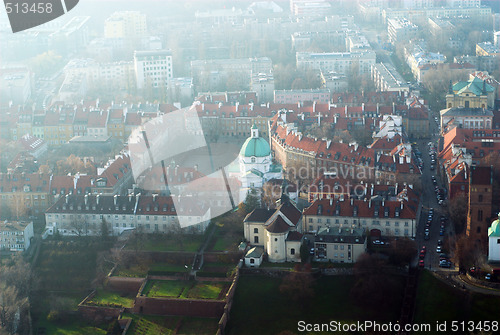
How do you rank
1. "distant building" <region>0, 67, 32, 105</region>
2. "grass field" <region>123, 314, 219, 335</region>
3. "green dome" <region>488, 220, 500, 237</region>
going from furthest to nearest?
"distant building" <region>0, 67, 32, 105</region> → "green dome" <region>488, 220, 500, 237</region> → "grass field" <region>123, 314, 219, 335</region>

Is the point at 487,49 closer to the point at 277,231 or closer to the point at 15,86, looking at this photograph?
the point at 15,86

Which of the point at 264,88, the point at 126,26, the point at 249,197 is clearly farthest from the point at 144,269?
the point at 126,26

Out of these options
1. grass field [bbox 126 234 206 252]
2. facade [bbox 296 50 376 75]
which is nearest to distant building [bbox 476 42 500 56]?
facade [bbox 296 50 376 75]

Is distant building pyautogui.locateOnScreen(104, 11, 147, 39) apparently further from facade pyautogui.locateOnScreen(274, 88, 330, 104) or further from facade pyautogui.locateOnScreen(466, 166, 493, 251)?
facade pyautogui.locateOnScreen(466, 166, 493, 251)

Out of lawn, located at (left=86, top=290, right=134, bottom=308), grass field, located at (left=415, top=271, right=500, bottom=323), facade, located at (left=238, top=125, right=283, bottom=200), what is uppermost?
facade, located at (left=238, top=125, right=283, bottom=200)

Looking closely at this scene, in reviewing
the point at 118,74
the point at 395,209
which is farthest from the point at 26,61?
the point at 395,209

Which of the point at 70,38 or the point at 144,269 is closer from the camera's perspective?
the point at 144,269

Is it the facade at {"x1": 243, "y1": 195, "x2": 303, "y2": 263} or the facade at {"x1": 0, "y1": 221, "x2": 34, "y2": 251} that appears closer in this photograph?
the facade at {"x1": 243, "y1": 195, "x2": 303, "y2": 263}
